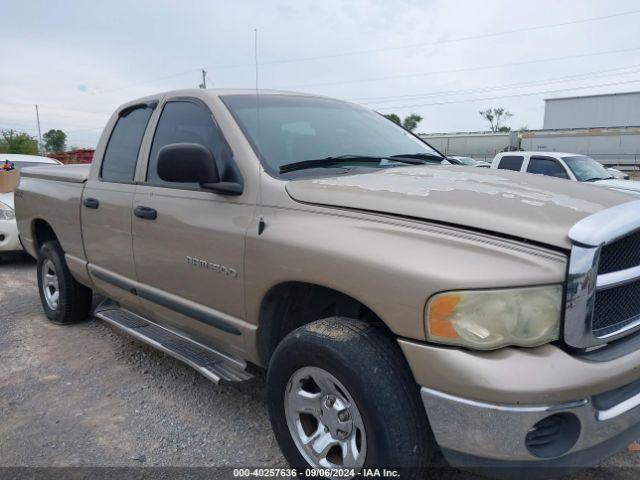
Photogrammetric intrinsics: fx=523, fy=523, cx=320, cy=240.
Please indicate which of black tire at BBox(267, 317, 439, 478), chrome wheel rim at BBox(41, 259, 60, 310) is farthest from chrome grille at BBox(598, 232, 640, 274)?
chrome wheel rim at BBox(41, 259, 60, 310)

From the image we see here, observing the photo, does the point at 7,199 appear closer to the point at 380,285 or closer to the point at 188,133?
the point at 188,133

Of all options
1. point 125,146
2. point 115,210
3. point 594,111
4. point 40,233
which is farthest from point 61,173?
point 594,111

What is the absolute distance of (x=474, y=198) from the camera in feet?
6.89

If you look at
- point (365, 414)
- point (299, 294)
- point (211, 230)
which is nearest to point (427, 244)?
point (365, 414)

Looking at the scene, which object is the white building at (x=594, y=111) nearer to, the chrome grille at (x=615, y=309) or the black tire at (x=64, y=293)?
the black tire at (x=64, y=293)

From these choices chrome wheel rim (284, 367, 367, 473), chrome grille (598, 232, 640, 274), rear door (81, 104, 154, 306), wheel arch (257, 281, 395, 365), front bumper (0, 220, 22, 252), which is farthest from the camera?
front bumper (0, 220, 22, 252)

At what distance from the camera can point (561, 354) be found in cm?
174

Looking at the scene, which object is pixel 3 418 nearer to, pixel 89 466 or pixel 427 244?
pixel 89 466

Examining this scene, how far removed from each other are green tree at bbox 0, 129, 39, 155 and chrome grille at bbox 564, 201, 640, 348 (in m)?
44.0

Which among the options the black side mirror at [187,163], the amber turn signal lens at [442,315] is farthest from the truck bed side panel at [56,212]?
the amber turn signal lens at [442,315]

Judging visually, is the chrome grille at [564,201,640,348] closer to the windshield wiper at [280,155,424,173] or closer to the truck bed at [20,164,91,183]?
the windshield wiper at [280,155,424,173]

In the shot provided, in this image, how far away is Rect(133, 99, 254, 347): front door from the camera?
2.64 meters

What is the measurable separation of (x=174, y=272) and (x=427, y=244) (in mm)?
1670

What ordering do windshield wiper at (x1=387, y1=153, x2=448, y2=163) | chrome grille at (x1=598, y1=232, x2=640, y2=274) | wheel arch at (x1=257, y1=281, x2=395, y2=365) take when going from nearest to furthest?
chrome grille at (x1=598, y1=232, x2=640, y2=274) < wheel arch at (x1=257, y1=281, x2=395, y2=365) < windshield wiper at (x1=387, y1=153, x2=448, y2=163)
